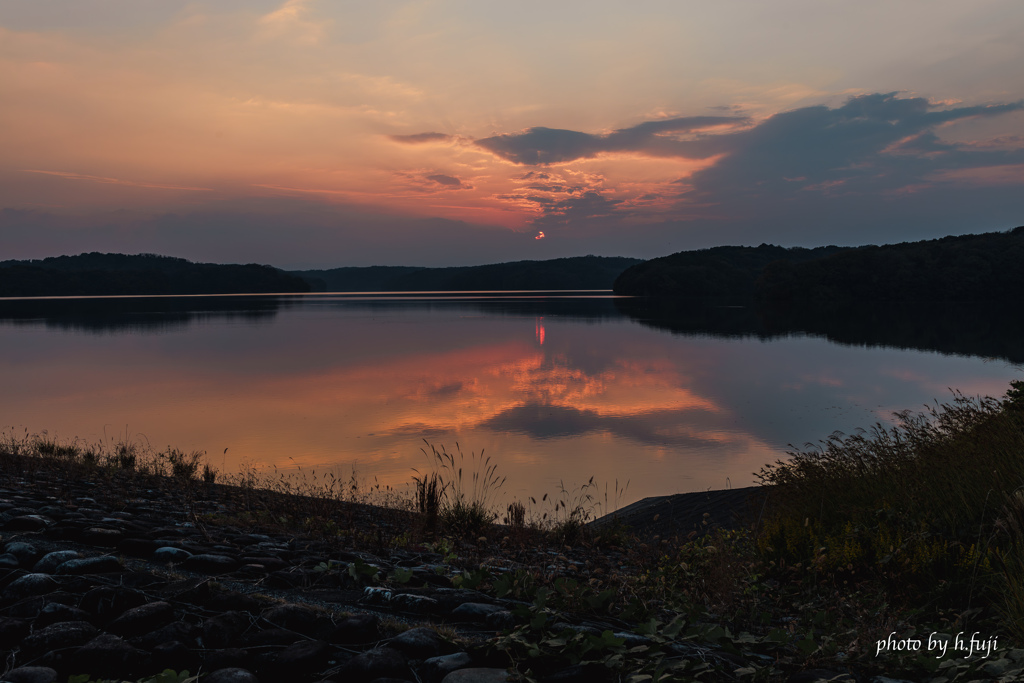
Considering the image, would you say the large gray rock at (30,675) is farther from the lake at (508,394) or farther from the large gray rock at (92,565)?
the lake at (508,394)

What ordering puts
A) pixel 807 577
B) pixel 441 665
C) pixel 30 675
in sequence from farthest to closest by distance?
pixel 807 577, pixel 441 665, pixel 30 675

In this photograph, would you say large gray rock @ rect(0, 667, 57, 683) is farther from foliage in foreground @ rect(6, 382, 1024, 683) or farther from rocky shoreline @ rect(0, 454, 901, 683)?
foliage in foreground @ rect(6, 382, 1024, 683)

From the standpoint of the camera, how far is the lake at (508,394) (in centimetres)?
1880

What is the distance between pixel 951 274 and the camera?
128000 millimetres

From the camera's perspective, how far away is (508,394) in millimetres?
30156

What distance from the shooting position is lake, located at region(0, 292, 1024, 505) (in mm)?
18797

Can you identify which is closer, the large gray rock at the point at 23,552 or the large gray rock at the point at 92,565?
the large gray rock at the point at 92,565

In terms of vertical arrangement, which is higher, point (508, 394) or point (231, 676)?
point (231, 676)

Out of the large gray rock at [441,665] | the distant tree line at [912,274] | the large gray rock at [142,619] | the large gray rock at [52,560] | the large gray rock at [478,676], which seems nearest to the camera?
the large gray rock at [478,676]

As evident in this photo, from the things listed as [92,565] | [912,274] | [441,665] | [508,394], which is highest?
[912,274]

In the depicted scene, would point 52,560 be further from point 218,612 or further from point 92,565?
point 218,612

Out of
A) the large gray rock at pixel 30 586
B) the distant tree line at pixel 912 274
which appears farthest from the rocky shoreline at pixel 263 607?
the distant tree line at pixel 912 274

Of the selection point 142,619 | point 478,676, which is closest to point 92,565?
point 142,619

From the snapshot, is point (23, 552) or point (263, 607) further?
point (23, 552)
